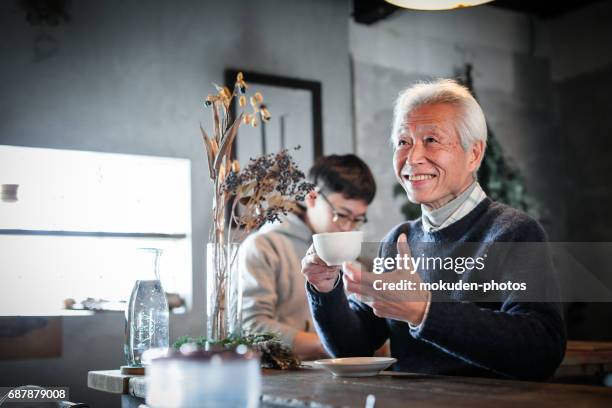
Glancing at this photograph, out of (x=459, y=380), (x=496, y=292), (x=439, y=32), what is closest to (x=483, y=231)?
(x=496, y=292)

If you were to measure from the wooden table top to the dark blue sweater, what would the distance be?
0.10 metres

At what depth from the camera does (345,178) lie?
299 cm

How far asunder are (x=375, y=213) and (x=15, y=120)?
2.33m

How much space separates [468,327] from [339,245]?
338 mm

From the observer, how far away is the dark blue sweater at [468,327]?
1.57 meters

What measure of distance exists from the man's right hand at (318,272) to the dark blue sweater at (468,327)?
1.5 inches

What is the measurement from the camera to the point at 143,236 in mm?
3926

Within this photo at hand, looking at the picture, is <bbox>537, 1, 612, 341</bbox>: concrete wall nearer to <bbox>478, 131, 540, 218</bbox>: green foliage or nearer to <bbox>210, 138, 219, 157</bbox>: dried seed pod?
<bbox>478, 131, 540, 218</bbox>: green foliage

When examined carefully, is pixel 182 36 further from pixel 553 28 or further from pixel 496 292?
pixel 553 28

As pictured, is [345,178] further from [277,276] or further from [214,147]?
[214,147]

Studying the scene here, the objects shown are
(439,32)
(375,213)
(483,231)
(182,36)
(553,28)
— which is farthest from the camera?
(553,28)

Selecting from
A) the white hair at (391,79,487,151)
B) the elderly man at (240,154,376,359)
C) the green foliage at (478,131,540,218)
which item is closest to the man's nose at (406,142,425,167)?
the white hair at (391,79,487,151)

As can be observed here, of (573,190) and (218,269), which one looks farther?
(573,190)

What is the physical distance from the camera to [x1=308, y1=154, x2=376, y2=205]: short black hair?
2.99m
